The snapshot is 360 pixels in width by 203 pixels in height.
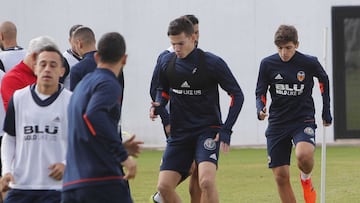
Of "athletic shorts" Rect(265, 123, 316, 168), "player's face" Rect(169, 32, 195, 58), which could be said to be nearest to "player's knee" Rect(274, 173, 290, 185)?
"athletic shorts" Rect(265, 123, 316, 168)

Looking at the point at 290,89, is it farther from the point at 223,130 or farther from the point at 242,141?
the point at 242,141

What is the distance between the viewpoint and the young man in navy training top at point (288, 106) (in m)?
12.0

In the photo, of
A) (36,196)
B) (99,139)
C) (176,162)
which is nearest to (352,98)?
(176,162)

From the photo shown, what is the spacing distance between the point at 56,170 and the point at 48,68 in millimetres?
795

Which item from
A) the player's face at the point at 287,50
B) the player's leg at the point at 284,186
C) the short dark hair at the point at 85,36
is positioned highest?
the short dark hair at the point at 85,36

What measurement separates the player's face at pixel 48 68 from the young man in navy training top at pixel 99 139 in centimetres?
55

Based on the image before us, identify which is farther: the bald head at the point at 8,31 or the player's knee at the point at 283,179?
the player's knee at the point at 283,179

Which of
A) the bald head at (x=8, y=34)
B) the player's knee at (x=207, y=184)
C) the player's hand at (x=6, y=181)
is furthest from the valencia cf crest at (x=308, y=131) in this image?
the player's hand at (x=6, y=181)

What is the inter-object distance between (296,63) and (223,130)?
2.13 m

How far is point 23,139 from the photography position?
7.90 meters

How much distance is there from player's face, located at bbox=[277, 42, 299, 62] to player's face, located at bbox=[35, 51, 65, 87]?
174 inches

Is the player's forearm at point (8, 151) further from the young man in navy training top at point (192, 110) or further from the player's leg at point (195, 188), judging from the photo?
the player's leg at point (195, 188)

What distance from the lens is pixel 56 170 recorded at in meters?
7.79

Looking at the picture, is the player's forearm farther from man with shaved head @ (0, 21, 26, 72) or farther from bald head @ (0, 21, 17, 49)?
bald head @ (0, 21, 17, 49)
